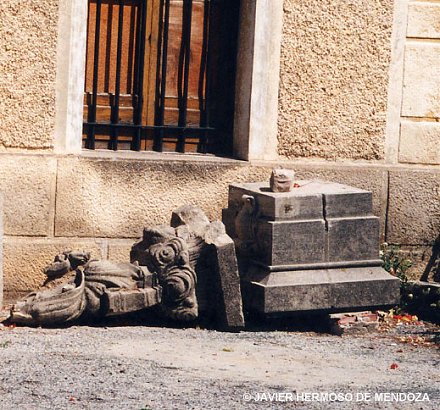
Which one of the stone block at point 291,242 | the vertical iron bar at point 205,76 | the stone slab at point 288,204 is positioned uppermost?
the vertical iron bar at point 205,76

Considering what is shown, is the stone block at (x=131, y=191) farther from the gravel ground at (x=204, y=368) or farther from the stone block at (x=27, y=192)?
the gravel ground at (x=204, y=368)

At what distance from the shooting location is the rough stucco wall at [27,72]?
8.39 meters

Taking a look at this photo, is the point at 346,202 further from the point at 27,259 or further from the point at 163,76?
the point at 27,259

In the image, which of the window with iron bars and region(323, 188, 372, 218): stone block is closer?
region(323, 188, 372, 218): stone block

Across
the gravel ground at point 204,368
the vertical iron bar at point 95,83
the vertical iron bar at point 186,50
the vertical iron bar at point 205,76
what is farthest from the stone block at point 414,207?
the vertical iron bar at point 95,83

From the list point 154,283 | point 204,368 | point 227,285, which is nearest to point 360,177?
point 227,285

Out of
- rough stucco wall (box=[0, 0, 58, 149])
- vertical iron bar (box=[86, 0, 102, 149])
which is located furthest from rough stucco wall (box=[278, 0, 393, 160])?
rough stucco wall (box=[0, 0, 58, 149])

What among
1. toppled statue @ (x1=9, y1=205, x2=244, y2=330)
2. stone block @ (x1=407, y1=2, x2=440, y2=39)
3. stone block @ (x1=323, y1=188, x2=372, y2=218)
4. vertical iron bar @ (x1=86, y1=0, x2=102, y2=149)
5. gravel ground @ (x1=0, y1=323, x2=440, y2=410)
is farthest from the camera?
stone block @ (x1=407, y1=2, x2=440, y2=39)

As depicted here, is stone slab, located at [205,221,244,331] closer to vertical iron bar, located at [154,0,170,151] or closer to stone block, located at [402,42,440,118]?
vertical iron bar, located at [154,0,170,151]

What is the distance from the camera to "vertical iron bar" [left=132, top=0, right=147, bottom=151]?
9.02 meters

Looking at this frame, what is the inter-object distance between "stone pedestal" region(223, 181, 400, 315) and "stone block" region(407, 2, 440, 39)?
153 centimetres

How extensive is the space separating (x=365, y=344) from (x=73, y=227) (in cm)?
224

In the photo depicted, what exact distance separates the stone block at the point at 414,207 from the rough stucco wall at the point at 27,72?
8.76 feet

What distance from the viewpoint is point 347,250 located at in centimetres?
826
